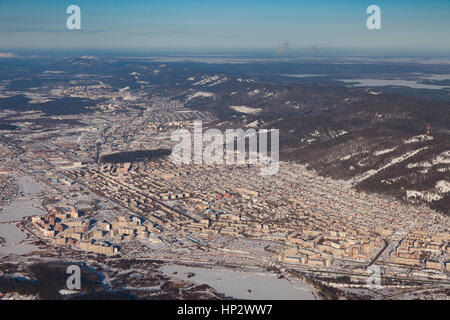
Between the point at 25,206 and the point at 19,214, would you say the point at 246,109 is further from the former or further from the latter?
the point at 19,214

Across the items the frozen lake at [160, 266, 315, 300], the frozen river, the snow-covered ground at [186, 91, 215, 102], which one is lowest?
the frozen lake at [160, 266, 315, 300]

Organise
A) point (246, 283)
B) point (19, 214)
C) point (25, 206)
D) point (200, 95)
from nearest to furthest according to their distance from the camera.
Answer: point (246, 283) → point (19, 214) → point (25, 206) → point (200, 95)

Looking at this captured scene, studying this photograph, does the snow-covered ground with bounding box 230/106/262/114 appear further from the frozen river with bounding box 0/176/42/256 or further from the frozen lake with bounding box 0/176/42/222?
the frozen lake with bounding box 0/176/42/222

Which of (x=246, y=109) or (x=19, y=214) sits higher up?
(x=246, y=109)

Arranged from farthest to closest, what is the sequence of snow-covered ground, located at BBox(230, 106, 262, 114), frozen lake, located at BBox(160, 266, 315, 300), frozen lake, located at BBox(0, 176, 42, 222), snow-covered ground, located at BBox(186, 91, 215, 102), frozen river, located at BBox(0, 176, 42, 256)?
1. snow-covered ground, located at BBox(186, 91, 215, 102)
2. snow-covered ground, located at BBox(230, 106, 262, 114)
3. frozen lake, located at BBox(0, 176, 42, 222)
4. frozen river, located at BBox(0, 176, 42, 256)
5. frozen lake, located at BBox(160, 266, 315, 300)

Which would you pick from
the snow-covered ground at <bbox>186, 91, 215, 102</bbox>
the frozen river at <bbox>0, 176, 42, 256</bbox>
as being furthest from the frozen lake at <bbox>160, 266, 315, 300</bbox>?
the snow-covered ground at <bbox>186, 91, 215, 102</bbox>

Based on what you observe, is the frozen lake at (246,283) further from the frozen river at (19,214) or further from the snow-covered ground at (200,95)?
the snow-covered ground at (200,95)

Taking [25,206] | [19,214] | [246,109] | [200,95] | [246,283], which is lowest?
[246,283]

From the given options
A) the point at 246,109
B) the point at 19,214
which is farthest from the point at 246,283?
the point at 246,109
